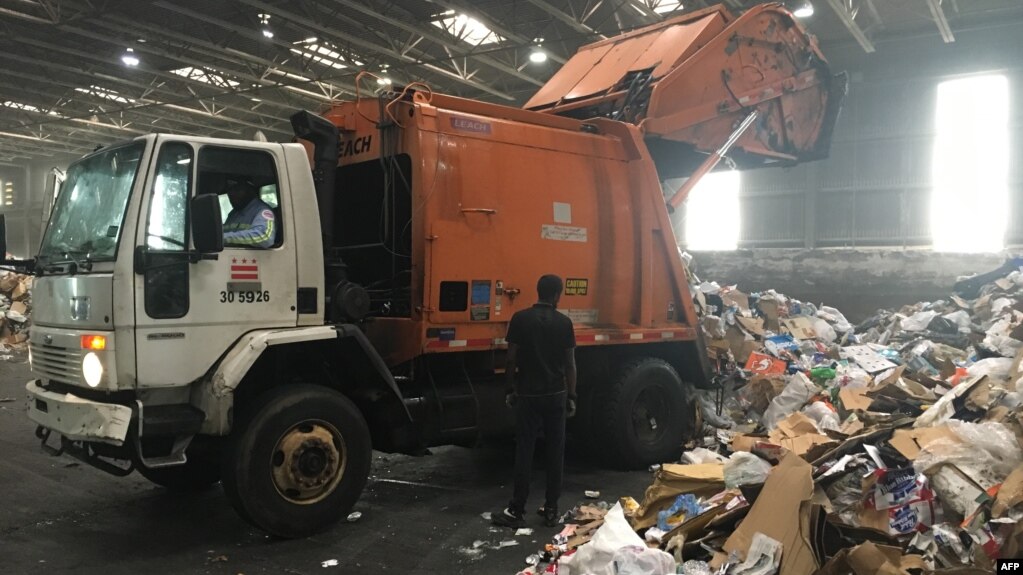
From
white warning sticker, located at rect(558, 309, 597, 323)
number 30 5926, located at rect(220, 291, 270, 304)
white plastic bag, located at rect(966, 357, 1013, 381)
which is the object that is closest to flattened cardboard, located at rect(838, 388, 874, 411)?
white plastic bag, located at rect(966, 357, 1013, 381)

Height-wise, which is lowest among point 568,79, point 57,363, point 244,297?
point 57,363

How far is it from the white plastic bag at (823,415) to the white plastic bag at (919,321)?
3.90m

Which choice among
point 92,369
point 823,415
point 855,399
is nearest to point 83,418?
point 92,369

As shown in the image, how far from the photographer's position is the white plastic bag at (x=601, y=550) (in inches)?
130

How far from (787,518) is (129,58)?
14.4 m

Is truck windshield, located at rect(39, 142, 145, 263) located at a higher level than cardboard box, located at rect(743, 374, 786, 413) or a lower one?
higher

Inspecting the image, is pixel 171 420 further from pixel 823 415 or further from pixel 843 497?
pixel 823 415

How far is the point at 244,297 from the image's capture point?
4.08 metres

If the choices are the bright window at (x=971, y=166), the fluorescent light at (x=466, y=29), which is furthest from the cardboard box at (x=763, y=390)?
the bright window at (x=971, y=166)

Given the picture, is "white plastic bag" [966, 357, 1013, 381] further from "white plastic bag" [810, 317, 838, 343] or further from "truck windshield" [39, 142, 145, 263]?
"truck windshield" [39, 142, 145, 263]

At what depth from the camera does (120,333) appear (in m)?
3.72

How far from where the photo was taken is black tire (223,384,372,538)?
12.8ft

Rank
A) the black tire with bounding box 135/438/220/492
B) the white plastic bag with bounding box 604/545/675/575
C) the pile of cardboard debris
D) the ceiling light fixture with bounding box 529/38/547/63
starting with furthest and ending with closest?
the pile of cardboard debris, the ceiling light fixture with bounding box 529/38/547/63, the black tire with bounding box 135/438/220/492, the white plastic bag with bounding box 604/545/675/575

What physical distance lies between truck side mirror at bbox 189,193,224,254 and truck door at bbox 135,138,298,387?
0.17 m
